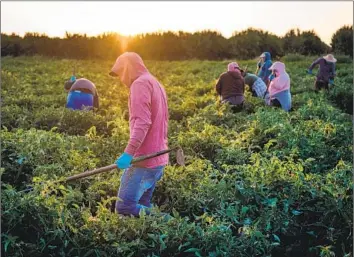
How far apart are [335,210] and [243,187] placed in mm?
877

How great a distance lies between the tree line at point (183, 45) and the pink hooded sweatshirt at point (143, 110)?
33556 millimetres

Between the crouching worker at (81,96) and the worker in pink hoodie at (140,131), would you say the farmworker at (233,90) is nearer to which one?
the crouching worker at (81,96)

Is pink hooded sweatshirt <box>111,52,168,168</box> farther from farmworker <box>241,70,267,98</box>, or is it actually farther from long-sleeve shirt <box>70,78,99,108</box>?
farmworker <box>241,70,267,98</box>

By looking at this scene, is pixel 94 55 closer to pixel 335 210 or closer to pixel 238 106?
pixel 238 106

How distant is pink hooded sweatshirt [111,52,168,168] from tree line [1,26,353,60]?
3356cm

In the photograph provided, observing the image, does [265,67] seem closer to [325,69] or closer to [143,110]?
[325,69]

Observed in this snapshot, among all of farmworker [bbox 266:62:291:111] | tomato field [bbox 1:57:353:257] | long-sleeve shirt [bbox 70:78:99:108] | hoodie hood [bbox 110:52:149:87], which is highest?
hoodie hood [bbox 110:52:149:87]

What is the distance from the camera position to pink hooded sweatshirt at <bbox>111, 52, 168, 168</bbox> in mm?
4789

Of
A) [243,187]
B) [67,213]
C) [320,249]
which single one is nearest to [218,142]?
[243,187]

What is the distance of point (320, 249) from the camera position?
473cm

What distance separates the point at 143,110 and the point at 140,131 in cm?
19

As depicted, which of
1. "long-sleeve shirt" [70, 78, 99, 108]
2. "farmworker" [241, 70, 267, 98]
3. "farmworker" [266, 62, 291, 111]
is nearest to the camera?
"long-sleeve shirt" [70, 78, 99, 108]

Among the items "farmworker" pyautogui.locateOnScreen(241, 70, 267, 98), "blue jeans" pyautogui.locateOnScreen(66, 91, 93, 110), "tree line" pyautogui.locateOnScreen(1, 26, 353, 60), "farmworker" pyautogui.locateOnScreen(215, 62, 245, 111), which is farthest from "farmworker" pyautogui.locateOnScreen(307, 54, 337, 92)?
"tree line" pyautogui.locateOnScreen(1, 26, 353, 60)

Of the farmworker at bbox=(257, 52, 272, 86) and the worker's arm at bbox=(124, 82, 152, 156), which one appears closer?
the worker's arm at bbox=(124, 82, 152, 156)
